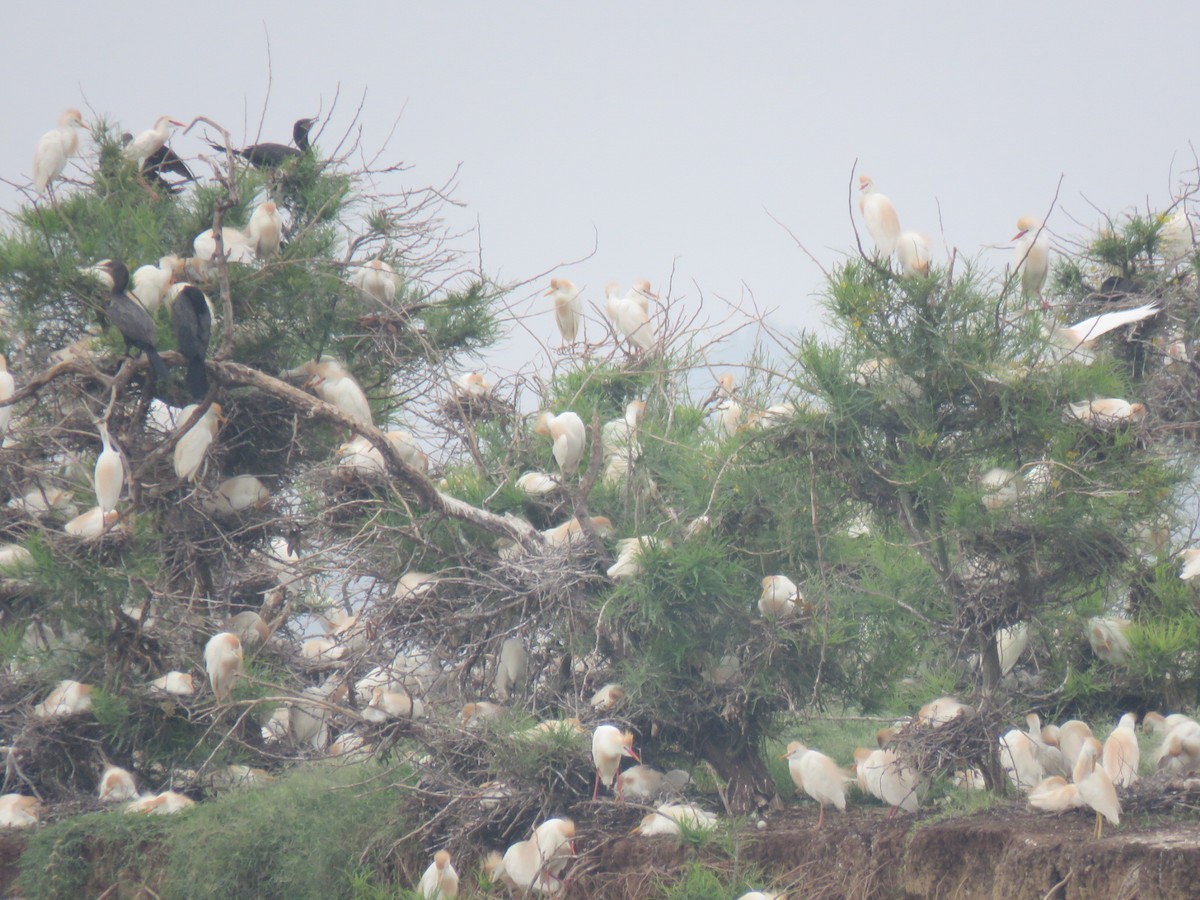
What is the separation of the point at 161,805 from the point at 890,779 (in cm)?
436

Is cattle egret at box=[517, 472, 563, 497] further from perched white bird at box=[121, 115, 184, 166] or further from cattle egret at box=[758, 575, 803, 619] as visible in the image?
perched white bird at box=[121, 115, 184, 166]

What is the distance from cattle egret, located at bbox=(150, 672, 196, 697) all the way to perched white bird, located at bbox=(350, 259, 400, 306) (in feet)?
9.00

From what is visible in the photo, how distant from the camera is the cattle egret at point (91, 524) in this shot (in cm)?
689

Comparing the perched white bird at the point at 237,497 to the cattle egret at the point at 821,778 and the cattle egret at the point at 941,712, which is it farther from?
the cattle egret at the point at 941,712

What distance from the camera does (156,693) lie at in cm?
755

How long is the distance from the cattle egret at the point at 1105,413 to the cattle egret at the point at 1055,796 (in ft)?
5.02

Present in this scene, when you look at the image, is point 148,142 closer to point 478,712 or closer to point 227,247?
point 227,247

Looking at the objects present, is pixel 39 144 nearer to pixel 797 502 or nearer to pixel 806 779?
pixel 797 502

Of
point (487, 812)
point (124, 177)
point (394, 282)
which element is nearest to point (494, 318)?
point (394, 282)

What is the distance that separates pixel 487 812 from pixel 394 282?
12.4ft

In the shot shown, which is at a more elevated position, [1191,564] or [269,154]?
[269,154]

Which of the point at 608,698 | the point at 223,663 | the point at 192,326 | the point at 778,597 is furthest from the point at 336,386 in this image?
the point at 778,597

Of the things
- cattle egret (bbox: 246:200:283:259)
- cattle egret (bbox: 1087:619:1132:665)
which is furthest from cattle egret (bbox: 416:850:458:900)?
cattle egret (bbox: 246:200:283:259)

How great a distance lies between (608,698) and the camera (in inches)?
247
